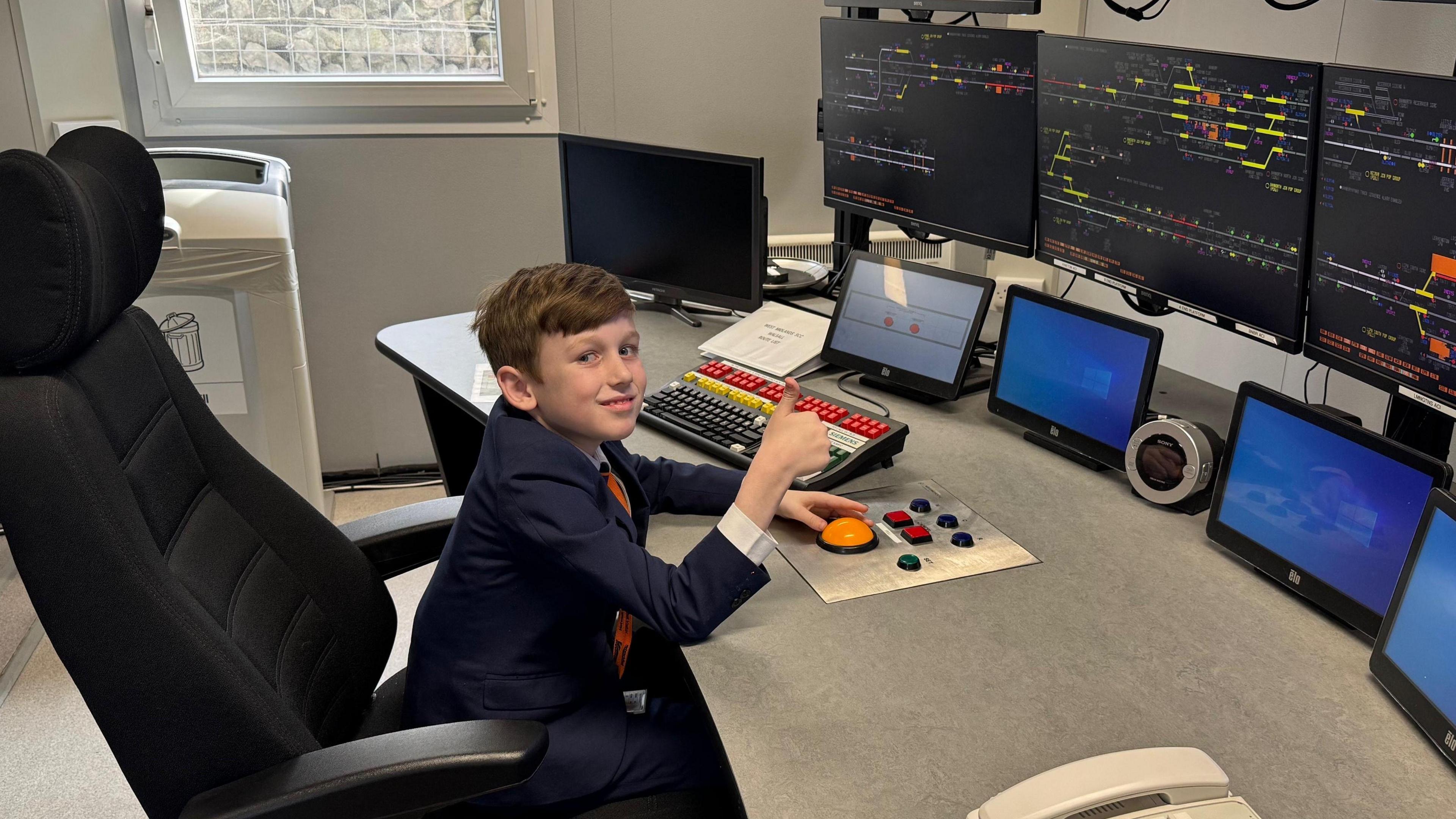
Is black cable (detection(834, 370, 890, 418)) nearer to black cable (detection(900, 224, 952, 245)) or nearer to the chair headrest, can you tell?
black cable (detection(900, 224, 952, 245))

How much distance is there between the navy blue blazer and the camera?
3.68ft

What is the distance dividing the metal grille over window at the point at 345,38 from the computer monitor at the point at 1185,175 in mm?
1798

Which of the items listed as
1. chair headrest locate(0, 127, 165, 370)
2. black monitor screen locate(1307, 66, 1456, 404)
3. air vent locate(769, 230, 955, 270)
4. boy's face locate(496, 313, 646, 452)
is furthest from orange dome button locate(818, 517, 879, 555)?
air vent locate(769, 230, 955, 270)

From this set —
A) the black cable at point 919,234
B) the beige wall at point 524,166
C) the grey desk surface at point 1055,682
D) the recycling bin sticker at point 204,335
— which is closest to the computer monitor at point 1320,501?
the grey desk surface at point 1055,682

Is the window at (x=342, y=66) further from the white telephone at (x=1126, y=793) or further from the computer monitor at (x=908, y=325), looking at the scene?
the white telephone at (x=1126, y=793)

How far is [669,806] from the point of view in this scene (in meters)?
1.13

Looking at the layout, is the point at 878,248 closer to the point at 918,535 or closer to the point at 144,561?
the point at 918,535

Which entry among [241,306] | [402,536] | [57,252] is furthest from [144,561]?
[241,306]

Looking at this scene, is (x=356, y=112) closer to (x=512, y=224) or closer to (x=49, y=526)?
(x=512, y=224)

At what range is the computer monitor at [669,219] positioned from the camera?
2.05 m

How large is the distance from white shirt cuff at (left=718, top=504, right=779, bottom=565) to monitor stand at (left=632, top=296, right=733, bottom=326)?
3.59 feet

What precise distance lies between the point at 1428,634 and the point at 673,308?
61.3 inches

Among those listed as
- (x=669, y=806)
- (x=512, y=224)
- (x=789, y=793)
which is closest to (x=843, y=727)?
(x=789, y=793)

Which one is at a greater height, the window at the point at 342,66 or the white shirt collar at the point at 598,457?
the window at the point at 342,66
